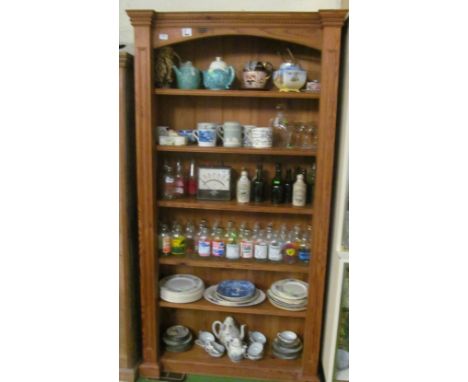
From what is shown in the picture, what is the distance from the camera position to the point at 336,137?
162 cm

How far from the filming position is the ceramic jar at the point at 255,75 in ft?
5.24

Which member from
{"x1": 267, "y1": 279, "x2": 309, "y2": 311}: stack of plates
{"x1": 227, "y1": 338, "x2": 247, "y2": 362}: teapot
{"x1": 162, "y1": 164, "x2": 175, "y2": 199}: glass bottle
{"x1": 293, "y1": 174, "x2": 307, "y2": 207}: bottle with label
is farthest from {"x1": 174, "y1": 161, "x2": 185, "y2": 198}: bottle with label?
{"x1": 227, "y1": 338, "x2": 247, "y2": 362}: teapot

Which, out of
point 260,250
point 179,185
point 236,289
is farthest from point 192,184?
point 236,289

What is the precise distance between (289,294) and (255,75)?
3.62 ft

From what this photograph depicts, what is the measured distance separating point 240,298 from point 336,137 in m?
0.94

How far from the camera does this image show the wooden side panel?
1.53m

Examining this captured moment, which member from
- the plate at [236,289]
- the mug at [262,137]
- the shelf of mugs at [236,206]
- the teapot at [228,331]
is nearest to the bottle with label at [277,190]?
the shelf of mugs at [236,206]

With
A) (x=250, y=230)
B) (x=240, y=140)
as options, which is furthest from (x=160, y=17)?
(x=250, y=230)

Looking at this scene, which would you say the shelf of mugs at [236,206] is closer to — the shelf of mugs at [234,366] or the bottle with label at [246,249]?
the bottle with label at [246,249]

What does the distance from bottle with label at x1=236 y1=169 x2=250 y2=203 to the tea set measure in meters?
0.44

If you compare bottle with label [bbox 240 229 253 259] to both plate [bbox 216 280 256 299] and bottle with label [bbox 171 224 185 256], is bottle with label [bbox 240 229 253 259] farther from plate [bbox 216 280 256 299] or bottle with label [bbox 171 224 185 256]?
bottle with label [bbox 171 224 185 256]

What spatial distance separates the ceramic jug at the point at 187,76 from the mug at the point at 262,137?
366 millimetres

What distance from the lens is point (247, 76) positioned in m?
1.60
